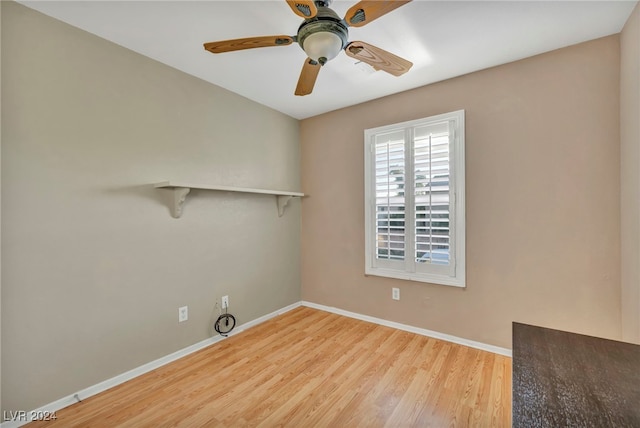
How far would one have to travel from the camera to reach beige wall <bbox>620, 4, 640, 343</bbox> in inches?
66.4

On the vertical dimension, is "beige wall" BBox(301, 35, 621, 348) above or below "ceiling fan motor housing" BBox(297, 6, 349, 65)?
below

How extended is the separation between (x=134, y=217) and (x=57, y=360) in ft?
3.26

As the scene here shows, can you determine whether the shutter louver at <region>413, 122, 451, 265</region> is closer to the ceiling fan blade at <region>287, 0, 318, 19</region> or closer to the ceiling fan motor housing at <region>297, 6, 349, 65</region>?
the ceiling fan motor housing at <region>297, 6, 349, 65</region>

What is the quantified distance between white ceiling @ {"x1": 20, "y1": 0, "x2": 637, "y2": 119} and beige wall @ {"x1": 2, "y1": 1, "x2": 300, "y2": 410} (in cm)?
23

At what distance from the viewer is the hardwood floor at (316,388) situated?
169 centimetres

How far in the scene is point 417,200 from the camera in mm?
2758

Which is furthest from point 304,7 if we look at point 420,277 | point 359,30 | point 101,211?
point 420,277

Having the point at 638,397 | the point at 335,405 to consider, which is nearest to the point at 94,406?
the point at 335,405

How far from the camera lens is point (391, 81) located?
105 inches

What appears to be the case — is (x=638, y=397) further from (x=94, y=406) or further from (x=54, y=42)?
(x=54, y=42)

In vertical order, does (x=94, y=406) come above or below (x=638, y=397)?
below

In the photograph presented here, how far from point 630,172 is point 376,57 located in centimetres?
175

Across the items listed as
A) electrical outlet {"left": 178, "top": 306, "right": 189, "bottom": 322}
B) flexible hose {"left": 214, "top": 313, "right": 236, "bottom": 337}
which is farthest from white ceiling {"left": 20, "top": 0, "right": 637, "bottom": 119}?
flexible hose {"left": 214, "top": 313, "right": 236, "bottom": 337}

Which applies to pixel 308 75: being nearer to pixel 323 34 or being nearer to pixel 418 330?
pixel 323 34
